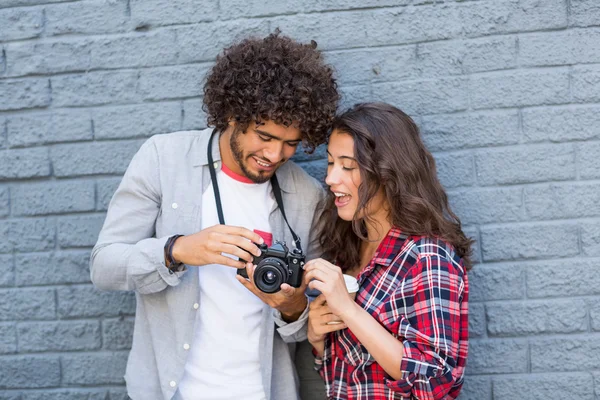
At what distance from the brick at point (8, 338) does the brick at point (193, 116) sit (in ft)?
4.21

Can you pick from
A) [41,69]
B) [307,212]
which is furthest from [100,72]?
[307,212]

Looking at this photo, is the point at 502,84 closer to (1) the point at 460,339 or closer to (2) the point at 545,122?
(2) the point at 545,122

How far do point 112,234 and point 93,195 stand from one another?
2.32ft

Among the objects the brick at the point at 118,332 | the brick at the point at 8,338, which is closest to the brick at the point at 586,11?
the brick at the point at 118,332

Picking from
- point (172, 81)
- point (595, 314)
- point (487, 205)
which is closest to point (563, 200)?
point (487, 205)

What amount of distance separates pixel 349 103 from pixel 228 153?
0.70m

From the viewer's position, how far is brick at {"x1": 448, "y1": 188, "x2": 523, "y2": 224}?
2869 millimetres

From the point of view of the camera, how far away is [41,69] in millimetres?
2961

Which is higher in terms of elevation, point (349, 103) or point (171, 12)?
point (171, 12)

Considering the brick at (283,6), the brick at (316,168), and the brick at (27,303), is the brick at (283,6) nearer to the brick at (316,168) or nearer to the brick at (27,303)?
the brick at (316,168)

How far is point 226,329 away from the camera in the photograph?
7.87ft

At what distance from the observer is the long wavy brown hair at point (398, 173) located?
2271 mm

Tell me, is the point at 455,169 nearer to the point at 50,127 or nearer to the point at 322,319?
the point at 322,319

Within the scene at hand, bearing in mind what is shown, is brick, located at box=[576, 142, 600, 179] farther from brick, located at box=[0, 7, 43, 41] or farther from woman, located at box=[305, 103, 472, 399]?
brick, located at box=[0, 7, 43, 41]
